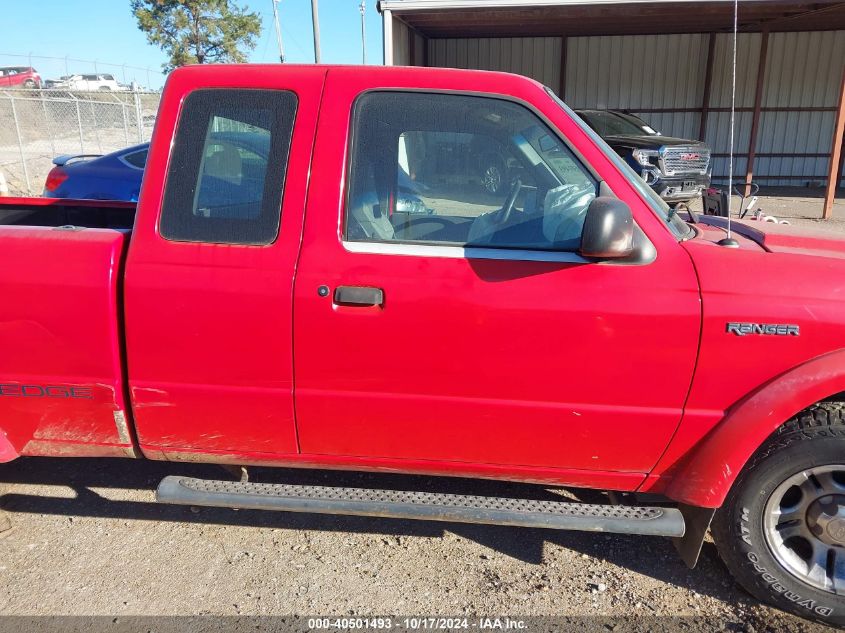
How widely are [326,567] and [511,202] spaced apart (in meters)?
1.75

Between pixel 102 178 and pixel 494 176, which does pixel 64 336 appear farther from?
pixel 102 178

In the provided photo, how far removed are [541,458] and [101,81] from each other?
45885 mm

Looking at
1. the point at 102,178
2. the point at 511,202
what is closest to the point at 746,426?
the point at 511,202

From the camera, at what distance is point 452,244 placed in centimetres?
241

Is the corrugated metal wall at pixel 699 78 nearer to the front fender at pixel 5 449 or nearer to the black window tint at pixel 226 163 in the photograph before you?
the black window tint at pixel 226 163

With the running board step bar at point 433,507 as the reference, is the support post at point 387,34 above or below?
above

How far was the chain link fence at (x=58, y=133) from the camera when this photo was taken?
15812 mm

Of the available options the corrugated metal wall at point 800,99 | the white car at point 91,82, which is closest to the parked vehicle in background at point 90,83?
the white car at point 91,82

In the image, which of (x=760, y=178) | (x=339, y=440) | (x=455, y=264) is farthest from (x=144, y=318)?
(x=760, y=178)

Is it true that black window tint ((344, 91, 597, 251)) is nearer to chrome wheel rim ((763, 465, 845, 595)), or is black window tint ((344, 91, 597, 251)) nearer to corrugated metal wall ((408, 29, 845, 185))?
chrome wheel rim ((763, 465, 845, 595))

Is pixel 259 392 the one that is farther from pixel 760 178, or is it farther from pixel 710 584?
pixel 760 178

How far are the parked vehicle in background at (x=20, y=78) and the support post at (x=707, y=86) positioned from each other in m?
31.7

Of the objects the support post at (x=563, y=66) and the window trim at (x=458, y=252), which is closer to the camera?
the window trim at (x=458, y=252)

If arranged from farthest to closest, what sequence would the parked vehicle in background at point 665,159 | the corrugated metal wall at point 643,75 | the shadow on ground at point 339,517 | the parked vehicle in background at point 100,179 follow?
the corrugated metal wall at point 643,75 < the parked vehicle in background at point 665,159 < the parked vehicle in background at point 100,179 < the shadow on ground at point 339,517
